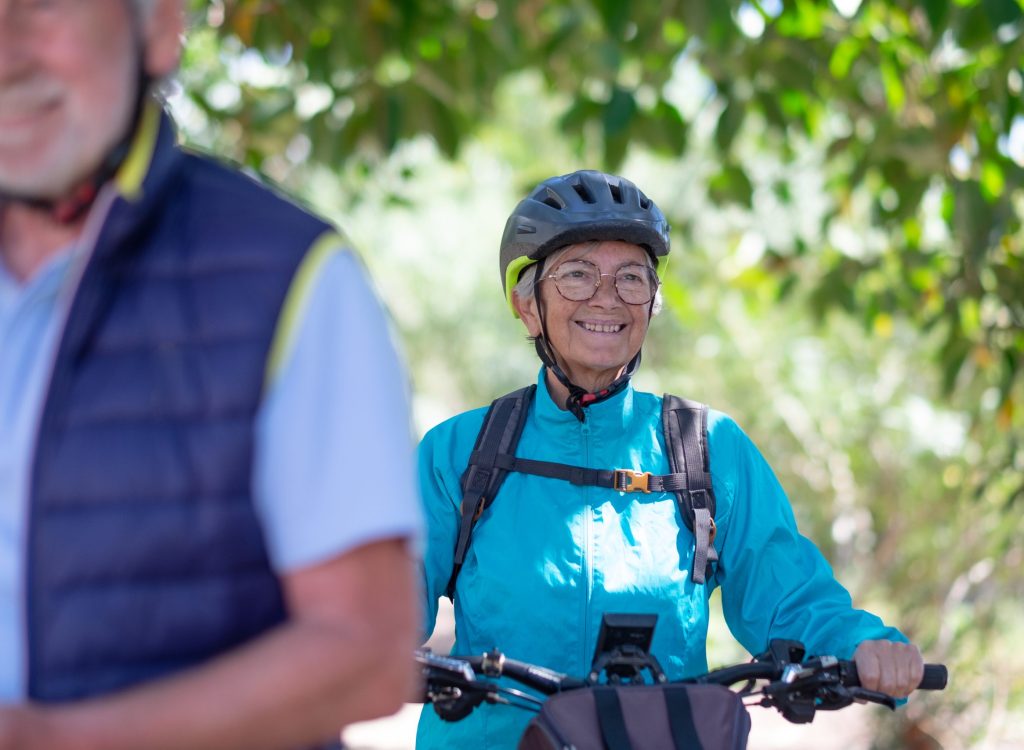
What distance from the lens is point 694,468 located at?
3.24 m

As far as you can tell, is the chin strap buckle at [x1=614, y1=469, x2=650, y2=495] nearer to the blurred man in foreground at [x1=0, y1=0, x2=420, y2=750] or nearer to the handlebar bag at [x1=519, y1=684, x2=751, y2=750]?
the handlebar bag at [x1=519, y1=684, x2=751, y2=750]

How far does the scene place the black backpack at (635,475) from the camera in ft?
10.4

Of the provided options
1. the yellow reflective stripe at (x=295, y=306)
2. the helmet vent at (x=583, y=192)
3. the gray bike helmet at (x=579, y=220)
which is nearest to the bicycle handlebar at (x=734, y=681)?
the gray bike helmet at (x=579, y=220)

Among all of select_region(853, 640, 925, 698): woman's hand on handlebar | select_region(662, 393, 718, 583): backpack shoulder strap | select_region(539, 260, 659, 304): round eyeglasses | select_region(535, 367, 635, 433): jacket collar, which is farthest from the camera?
select_region(539, 260, 659, 304): round eyeglasses

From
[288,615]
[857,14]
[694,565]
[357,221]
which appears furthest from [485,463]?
[357,221]

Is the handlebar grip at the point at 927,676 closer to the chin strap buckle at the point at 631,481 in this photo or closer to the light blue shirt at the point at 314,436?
the chin strap buckle at the point at 631,481

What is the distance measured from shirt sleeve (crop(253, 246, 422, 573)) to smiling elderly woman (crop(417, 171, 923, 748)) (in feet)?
6.05

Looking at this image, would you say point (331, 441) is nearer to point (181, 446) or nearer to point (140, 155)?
point (181, 446)

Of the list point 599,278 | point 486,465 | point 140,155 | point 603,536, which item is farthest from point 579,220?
point 140,155

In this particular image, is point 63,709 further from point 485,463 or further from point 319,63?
point 319,63

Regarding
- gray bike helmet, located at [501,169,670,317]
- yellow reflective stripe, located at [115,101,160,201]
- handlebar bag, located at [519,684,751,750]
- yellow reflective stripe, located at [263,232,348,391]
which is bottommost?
handlebar bag, located at [519,684,751,750]

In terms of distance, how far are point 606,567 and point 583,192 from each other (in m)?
1.11

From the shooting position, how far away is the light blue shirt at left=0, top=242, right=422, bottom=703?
4.09 ft

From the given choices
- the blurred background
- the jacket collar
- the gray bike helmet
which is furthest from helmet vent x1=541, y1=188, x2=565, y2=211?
the blurred background
